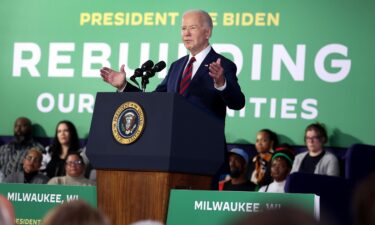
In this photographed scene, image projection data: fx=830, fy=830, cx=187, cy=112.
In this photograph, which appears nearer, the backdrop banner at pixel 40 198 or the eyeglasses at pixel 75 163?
the backdrop banner at pixel 40 198

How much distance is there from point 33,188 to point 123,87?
2.05 feet

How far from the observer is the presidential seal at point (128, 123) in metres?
3.49

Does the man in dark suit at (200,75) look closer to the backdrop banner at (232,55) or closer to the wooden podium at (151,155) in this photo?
the wooden podium at (151,155)

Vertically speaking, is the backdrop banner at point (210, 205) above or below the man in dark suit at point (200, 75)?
below

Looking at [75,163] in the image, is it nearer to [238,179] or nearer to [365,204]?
[238,179]

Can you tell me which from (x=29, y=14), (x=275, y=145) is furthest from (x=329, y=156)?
(x=29, y=14)

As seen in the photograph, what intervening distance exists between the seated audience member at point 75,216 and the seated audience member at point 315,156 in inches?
252

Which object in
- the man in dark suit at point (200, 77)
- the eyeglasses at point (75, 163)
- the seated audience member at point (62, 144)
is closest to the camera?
the man in dark suit at point (200, 77)

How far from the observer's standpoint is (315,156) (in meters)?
7.85

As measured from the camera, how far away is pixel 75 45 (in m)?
9.48

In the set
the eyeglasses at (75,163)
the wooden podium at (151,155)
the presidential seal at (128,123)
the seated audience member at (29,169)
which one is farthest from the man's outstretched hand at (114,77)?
the seated audience member at (29,169)

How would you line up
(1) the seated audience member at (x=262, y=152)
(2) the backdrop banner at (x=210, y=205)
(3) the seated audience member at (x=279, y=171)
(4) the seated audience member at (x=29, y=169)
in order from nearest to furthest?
1. (2) the backdrop banner at (x=210, y=205)
2. (3) the seated audience member at (x=279, y=171)
3. (1) the seated audience member at (x=262, y=152)
4. (4) the seated audience member at (x=29, y=169)

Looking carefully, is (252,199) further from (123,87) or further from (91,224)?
(91,224)

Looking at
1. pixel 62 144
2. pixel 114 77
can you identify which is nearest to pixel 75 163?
pixel 62 144
